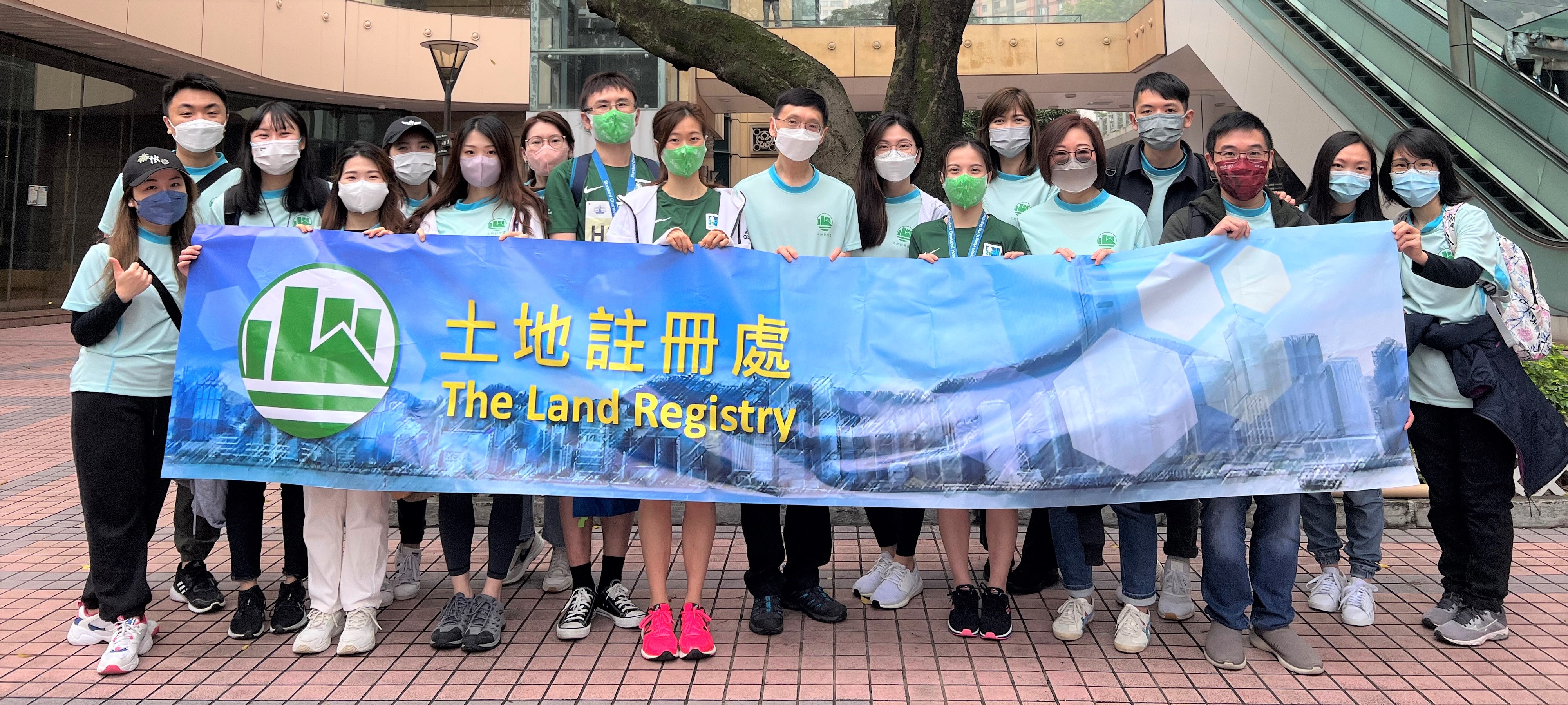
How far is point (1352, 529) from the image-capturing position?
4.21 meters

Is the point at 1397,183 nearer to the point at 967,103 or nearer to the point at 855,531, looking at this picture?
the point at 855,531

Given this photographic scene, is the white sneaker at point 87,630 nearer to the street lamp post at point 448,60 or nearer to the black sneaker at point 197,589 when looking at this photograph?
the black sneaker at point 197,589

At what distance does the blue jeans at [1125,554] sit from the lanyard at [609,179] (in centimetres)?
195

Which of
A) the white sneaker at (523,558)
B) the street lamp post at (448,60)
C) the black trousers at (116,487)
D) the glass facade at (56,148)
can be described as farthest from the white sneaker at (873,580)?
the glass facade at (56,148)

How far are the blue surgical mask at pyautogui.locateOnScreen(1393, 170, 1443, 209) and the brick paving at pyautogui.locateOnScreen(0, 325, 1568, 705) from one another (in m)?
1.54

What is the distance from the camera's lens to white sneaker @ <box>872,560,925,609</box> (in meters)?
4.16

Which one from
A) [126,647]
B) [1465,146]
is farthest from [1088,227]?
[1465,146]

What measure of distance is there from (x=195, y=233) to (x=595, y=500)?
1631mm

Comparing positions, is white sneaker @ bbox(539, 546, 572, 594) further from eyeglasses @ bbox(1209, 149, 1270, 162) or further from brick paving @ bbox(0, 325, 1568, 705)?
eyeglasses @ bbox(1209, 149, 1270, 162)

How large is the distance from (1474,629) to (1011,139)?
92.8 inches

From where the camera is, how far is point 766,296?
12.1 feet

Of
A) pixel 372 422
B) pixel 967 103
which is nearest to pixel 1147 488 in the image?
pixel 372 422

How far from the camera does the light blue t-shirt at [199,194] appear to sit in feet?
12.0

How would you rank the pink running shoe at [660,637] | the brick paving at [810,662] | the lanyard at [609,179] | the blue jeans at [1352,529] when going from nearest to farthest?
1. the brick paving at [810,662]
2. the pink running shoe at [660,637]
3. the lanyard at [609,179]
4. the blue jeans at [1352,529]
